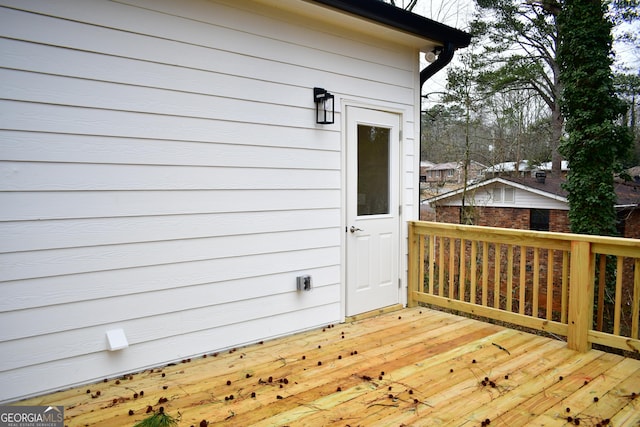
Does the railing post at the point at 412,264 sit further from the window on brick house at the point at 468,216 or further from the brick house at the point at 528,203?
the brick house at the point at 528,203

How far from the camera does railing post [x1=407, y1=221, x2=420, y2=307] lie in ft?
14.8

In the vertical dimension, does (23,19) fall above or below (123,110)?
above

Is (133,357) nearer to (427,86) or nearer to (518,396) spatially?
(518,396)

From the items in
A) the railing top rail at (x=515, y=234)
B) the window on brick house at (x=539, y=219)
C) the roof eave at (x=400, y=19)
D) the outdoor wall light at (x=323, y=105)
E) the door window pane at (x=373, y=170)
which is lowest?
the window on brick house at (x=539, y=219)

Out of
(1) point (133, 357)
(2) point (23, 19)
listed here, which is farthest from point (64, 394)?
(2) point (23, 19)

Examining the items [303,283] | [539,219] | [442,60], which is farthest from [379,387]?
[539,219]

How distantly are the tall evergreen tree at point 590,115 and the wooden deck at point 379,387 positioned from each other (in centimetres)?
552

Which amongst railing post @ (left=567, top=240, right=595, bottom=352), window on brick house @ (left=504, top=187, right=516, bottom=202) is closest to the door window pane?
railing post @ (left=567, top=240, right=595, bottom=352)

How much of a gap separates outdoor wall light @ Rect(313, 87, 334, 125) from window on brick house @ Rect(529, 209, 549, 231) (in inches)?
431

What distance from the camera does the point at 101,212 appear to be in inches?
106

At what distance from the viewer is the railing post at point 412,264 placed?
4.50 m

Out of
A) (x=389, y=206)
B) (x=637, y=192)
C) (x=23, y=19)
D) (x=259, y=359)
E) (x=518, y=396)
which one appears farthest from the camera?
(x=637, y=192)

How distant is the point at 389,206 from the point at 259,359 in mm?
2027

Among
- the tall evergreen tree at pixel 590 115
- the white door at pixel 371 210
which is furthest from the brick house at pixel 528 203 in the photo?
the white door at pixel 371 210
